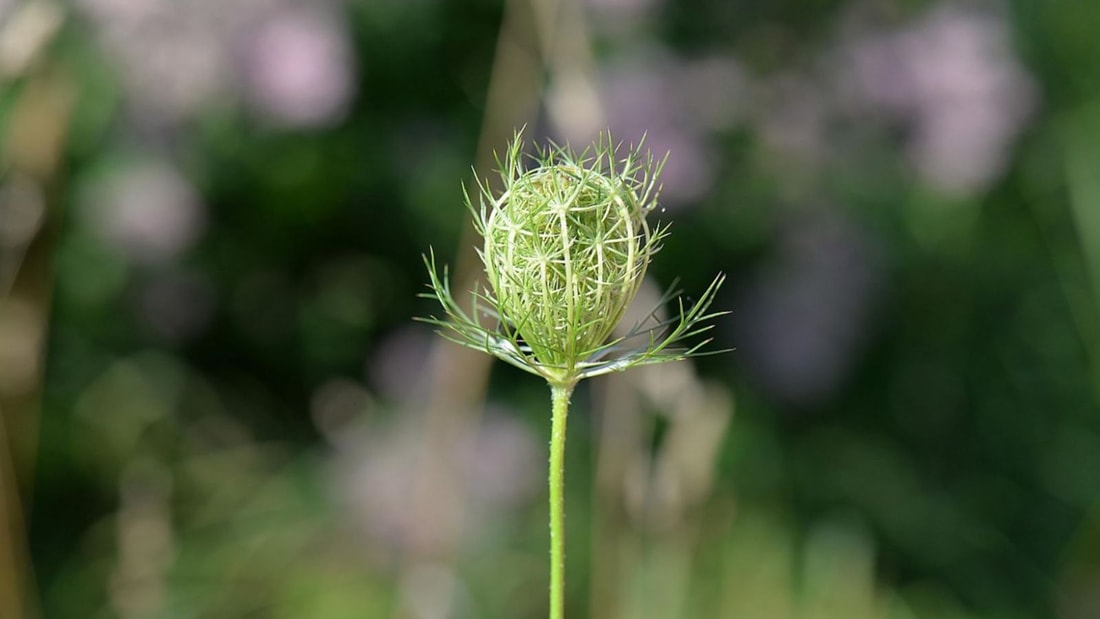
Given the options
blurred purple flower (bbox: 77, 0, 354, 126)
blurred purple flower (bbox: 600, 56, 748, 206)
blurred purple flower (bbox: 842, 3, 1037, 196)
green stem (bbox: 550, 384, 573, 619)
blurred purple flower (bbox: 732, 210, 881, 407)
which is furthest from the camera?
blurred purple flower (bbox: 732, 210, 881, 407)

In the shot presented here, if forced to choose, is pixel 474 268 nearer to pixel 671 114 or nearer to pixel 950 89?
pixel 671 114

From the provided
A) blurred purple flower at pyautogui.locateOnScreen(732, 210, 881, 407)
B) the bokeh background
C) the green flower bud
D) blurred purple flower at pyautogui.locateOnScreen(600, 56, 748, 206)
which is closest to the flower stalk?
the green flower bud

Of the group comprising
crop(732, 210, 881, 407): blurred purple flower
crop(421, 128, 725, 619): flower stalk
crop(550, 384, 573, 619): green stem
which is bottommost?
crop(550, 384, 573, 619): green stem

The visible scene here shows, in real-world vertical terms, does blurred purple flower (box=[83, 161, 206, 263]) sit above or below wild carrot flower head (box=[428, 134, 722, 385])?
above

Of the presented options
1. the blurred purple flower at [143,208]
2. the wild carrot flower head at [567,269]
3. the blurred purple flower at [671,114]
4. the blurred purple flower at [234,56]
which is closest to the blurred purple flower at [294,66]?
the blurred purple flower at [234,56]

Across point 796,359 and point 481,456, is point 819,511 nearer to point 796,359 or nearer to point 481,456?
point 796,359

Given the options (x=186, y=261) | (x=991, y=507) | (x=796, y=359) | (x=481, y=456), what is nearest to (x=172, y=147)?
(x=186, y=261)

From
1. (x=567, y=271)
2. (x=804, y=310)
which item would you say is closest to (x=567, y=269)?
(x=567, y=271)

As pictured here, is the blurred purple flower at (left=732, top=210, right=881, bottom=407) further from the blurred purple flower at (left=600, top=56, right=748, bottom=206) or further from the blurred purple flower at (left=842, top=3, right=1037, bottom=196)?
the blurred purple flower at (left=600, top=56, right=748, bottom=206)
